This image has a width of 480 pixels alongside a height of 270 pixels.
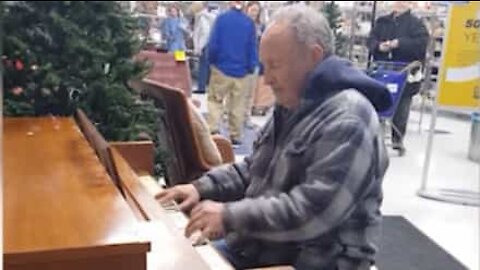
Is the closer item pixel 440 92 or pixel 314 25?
pixel 314 25

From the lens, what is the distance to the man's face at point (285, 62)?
1.75 meters

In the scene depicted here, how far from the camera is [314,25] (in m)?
1.75

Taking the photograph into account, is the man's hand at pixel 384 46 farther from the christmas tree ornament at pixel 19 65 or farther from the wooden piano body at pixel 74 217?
the wooden piano body at pixel 74 217

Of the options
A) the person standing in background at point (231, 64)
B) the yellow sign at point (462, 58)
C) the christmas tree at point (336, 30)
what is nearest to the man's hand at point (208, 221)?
the christmas tree at point (336, 30)

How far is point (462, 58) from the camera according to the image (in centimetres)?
491

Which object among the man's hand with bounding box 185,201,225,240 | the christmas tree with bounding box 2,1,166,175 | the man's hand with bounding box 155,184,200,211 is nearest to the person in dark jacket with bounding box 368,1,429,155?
the christmas tree with bounding box 2,1,166,175

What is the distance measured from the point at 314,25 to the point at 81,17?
3.84 ft

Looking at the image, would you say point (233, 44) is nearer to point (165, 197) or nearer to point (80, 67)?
point (80, 67)

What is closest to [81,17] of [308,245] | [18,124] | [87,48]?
[87,48]

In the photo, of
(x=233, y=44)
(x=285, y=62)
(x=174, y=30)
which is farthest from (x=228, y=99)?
(x=285, y=62)

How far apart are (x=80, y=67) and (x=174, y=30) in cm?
546

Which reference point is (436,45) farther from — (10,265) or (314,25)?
(10,265)

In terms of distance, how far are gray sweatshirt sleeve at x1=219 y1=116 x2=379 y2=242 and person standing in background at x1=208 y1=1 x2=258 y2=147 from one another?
4.74 meters

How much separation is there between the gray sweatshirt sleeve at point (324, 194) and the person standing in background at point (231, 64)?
4736 mm
